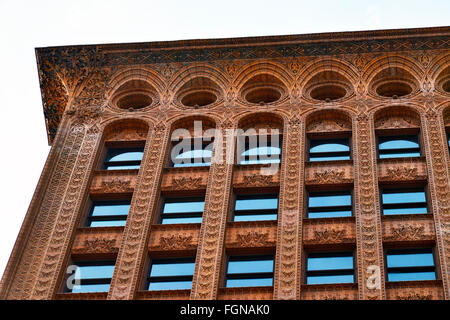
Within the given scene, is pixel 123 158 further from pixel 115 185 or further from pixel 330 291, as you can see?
pixel 330 291

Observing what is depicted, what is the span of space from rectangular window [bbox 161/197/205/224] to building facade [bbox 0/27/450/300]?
72 mm

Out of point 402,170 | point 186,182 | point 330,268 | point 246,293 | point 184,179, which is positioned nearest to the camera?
point 246,293

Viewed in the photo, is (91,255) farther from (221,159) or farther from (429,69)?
(429,69)

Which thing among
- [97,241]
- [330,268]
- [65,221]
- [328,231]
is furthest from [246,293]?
[65,221]

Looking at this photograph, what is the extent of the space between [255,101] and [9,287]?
15.2 meters

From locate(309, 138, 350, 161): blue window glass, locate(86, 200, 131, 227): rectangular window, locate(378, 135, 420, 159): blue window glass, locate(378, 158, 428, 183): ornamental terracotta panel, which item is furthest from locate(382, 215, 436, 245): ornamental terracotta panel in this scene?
locate(86, 200, 131, 227): rectangular window

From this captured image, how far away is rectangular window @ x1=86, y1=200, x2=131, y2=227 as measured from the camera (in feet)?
106

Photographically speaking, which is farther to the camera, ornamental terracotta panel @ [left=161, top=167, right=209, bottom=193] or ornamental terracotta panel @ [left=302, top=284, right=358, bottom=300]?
ornamental terracotta panel @ [left=161, top=167, right=209, bottom=193]

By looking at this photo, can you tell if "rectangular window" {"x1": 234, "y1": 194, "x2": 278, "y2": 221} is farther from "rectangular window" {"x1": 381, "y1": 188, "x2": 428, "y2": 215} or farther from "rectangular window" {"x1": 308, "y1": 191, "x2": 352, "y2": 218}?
"rectangular window" {"x1": 381, "y1": 188, "x2": 428, "y2": 215}

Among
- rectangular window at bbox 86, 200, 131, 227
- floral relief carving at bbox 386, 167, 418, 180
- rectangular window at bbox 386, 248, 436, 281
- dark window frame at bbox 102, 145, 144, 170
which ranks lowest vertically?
rectangular window at bbox 386, 248, 436, 281

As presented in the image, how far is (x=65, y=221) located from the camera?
3136cm

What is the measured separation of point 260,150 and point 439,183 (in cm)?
769

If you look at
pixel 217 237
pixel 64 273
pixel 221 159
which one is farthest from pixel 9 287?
pixel 221 159

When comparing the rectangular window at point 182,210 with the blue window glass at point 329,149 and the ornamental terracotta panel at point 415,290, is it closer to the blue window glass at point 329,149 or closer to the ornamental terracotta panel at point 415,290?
the blue window glass at point 329,149
